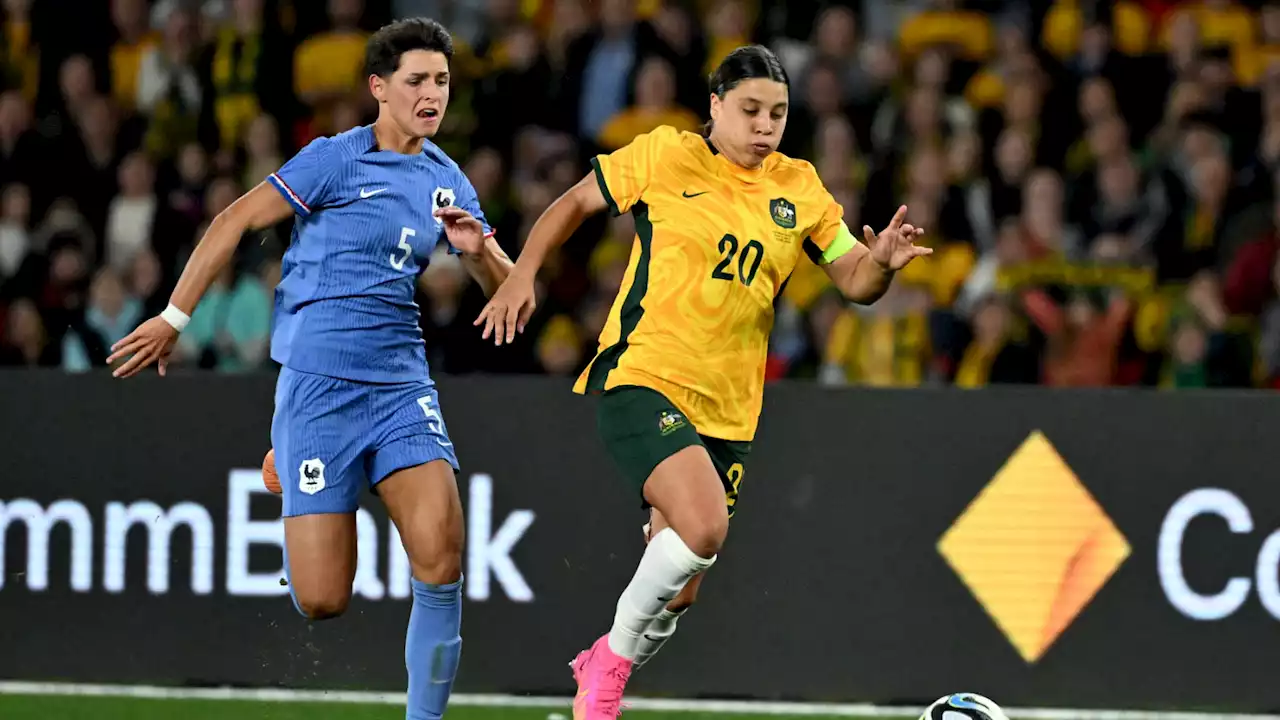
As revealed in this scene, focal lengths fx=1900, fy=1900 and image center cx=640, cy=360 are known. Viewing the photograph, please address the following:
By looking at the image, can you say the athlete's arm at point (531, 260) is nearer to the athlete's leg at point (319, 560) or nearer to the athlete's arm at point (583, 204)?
the athlete's arm at point (583, 204)

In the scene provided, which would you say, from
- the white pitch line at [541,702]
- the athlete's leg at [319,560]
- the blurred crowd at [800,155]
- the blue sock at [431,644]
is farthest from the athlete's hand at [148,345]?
the blurred crowd at [800,155]

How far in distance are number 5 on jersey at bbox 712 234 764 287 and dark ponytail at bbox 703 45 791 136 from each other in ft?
1.63

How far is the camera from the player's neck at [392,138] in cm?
632

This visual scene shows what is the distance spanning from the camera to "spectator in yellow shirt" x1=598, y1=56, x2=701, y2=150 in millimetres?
10492

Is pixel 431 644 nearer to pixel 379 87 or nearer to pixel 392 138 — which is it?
pixel 392 138

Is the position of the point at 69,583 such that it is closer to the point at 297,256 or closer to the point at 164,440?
the point at 164,440

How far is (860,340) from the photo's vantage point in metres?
9.71

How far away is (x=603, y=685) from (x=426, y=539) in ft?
2.55

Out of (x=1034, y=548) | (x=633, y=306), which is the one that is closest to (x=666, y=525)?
(x=633, y=306)

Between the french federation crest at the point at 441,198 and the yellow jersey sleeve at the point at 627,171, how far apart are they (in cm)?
49

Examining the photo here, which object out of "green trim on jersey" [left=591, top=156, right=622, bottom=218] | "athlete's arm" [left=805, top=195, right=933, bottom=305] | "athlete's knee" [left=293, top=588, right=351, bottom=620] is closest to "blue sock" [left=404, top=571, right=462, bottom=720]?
"athlete's knee" [left=293, top=588, right=351, bottom=620]

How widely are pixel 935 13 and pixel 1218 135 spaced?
1.86 m

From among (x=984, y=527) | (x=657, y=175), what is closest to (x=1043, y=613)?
(x=984, y=527)

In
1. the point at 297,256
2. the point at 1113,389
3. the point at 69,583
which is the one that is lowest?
the point at 69,583
